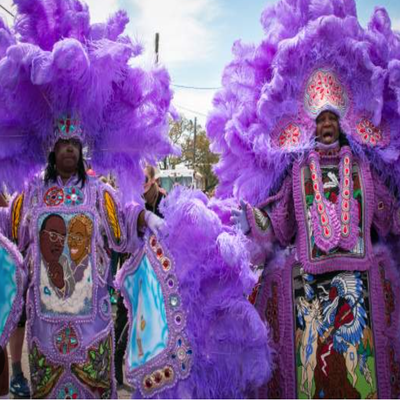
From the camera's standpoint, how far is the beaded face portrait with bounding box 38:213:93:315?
8.82 feet

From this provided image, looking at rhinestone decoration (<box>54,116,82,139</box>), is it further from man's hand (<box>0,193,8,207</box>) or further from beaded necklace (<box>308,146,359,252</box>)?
beaded necklace (<box>308,146,359,252</box>)

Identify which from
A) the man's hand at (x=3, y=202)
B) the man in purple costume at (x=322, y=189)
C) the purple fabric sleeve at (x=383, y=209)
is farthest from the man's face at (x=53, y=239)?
the purple fabric sleeve at (x=383, y=209)

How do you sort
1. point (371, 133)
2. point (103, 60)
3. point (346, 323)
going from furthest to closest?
point (371, 133) → point (346, 323) → point (103, 60)

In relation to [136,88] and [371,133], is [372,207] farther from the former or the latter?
[136,88]

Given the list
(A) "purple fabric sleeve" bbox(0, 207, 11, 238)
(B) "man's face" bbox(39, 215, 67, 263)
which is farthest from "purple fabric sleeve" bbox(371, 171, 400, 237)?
(A) "purple fabric sleeve" bbox(0, 207, 11, 238)

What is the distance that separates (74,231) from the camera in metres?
2.72

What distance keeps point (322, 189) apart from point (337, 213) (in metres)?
0.16

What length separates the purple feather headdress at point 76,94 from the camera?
2.63m

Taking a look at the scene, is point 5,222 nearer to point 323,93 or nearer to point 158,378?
point 158,378

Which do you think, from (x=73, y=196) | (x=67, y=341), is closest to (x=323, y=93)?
(x=73, y=196)

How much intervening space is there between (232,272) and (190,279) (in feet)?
0.67

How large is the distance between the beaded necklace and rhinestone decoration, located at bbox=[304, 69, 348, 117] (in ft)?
0.91

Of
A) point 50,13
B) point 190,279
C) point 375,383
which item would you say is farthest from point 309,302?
point 50,13

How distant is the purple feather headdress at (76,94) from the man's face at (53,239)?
1.06 ft
